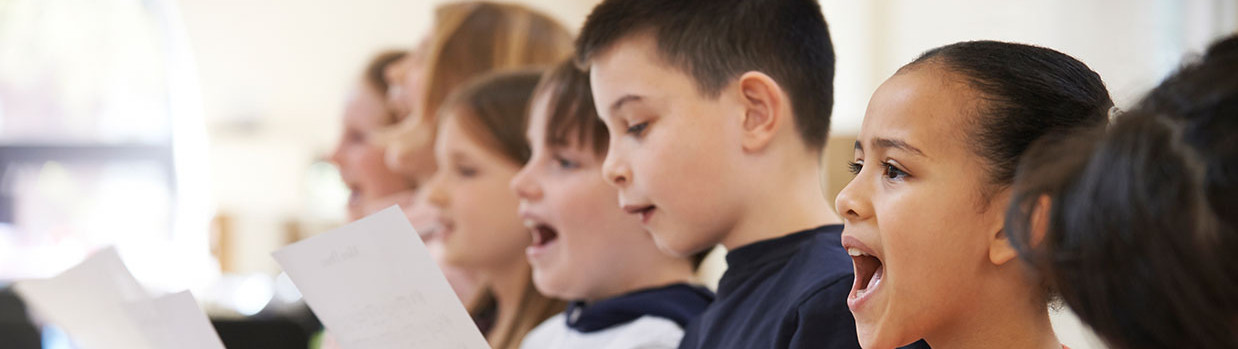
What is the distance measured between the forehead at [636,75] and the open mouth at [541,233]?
32 centimetres

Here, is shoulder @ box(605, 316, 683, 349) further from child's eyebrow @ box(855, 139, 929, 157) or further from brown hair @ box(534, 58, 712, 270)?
child's eyebrow @ box(855, 139, 929, 157)

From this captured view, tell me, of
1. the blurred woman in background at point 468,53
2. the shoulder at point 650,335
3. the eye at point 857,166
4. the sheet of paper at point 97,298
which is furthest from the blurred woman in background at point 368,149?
the eye at point 857,166

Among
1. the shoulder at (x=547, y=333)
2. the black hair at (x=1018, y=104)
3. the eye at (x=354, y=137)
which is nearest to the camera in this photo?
the black hair at (x=1018, y=104)

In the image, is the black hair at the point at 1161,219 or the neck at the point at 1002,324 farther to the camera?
the neck at the point at 1002,324

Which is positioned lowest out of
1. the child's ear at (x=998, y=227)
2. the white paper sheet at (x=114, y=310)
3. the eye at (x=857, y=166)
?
the child's ear at (x=998, y=227)

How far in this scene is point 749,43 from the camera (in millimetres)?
1070

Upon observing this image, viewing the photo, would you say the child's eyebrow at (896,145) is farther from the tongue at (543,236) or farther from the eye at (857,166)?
the tongue at (543,236)

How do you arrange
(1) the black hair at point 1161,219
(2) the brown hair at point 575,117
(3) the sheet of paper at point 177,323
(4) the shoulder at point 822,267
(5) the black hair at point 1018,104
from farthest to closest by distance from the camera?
(2) the brown hair at point 575,117 → (3) the sheet of paper at point 177,323 → (4) the shoulder at point 822,267 → (5) the black hair at point 1018,104 → (1) the black hair at point 1161,219

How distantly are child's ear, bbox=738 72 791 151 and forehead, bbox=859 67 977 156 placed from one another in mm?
291

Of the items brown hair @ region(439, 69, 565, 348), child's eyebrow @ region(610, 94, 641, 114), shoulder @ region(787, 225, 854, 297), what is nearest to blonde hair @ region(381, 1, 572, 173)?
brown hair @ region(439, 69, 565, 348)

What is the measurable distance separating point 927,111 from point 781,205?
13.3 inches

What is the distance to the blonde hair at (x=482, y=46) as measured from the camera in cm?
190

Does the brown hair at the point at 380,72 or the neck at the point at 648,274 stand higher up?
the brown hair at the point at 380,72

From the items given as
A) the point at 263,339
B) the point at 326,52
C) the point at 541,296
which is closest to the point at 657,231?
the point at 541,296
